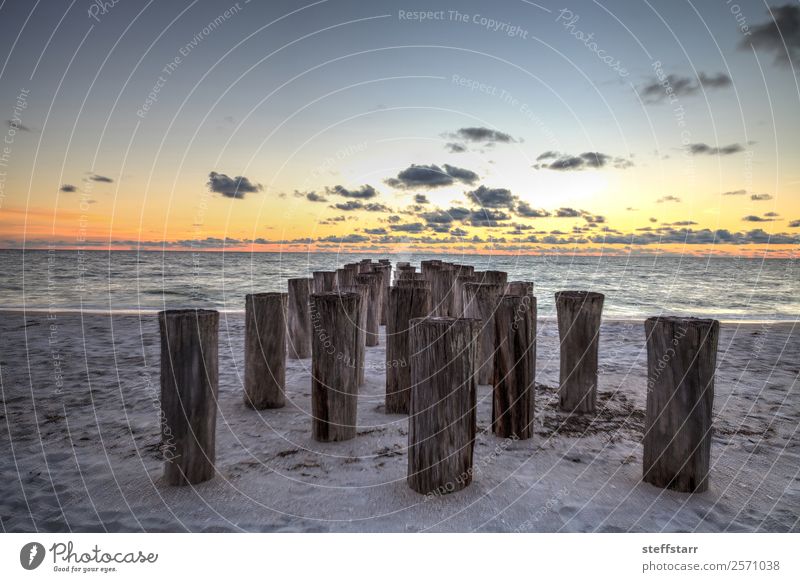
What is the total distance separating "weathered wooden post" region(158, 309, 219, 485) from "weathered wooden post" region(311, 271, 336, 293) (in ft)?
13.6

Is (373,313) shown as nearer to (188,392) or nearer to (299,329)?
(299,329)

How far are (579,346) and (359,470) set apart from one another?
8.73 ft

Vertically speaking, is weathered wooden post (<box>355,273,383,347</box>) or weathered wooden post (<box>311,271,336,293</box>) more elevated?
weathered wooden post (<box>311,271,336,293</box>)

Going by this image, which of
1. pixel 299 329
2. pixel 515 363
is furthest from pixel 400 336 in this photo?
pixel 299 329

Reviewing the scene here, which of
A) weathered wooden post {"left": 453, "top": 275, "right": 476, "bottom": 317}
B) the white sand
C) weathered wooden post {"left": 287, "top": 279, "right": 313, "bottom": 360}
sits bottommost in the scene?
the white sand

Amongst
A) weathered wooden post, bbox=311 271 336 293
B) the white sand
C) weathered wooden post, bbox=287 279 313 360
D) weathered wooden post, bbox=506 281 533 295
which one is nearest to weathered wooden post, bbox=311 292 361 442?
the white sand

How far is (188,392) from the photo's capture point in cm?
321

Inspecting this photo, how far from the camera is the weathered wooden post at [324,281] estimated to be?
294 inches

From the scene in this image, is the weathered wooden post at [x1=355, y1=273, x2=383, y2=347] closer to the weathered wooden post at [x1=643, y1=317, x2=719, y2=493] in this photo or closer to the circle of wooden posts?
the circle of wooden posts

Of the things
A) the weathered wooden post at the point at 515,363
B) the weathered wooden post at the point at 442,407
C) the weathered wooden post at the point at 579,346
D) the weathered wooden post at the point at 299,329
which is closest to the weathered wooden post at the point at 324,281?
the weathered wooden post at the point at 299,329

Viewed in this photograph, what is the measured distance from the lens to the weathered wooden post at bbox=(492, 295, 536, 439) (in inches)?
158

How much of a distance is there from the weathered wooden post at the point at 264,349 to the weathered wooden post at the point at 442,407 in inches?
82.5

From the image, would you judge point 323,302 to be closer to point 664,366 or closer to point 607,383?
point 664,366

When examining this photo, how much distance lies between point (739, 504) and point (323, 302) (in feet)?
11.0
